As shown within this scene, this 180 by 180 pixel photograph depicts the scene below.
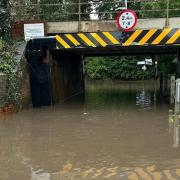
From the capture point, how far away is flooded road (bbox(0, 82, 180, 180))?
7.35 m

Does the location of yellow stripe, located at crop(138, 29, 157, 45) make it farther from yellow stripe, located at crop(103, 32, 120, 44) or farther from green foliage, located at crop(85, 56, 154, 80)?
green foliage, located at crop(85, 56, 154, 80)

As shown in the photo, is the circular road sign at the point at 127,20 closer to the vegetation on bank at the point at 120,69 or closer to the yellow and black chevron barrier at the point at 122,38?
the yellow and black chevron barrier at the point at 122,38

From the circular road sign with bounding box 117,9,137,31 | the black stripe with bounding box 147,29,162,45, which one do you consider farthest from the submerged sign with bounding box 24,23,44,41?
the black stripe with bounding box 147,29,162,45

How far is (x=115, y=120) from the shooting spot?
46.8 feet

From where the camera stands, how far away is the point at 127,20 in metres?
16.4

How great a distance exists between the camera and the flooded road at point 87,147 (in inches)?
289

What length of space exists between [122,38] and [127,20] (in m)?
0.72

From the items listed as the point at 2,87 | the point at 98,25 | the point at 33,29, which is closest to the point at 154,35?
the point at 98,25

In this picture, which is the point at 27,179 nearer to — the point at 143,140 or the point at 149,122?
the point at 143,140

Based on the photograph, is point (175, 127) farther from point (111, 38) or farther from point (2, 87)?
point (2, 87)

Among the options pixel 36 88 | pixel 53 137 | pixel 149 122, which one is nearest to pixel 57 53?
pixel 36 88

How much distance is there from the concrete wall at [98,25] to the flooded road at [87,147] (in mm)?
3989

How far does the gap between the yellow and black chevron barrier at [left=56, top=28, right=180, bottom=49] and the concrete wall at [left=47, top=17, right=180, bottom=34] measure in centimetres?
95

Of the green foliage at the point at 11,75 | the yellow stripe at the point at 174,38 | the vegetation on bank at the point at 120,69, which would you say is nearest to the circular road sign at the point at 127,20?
the yellow stripe at the point at 174,38
